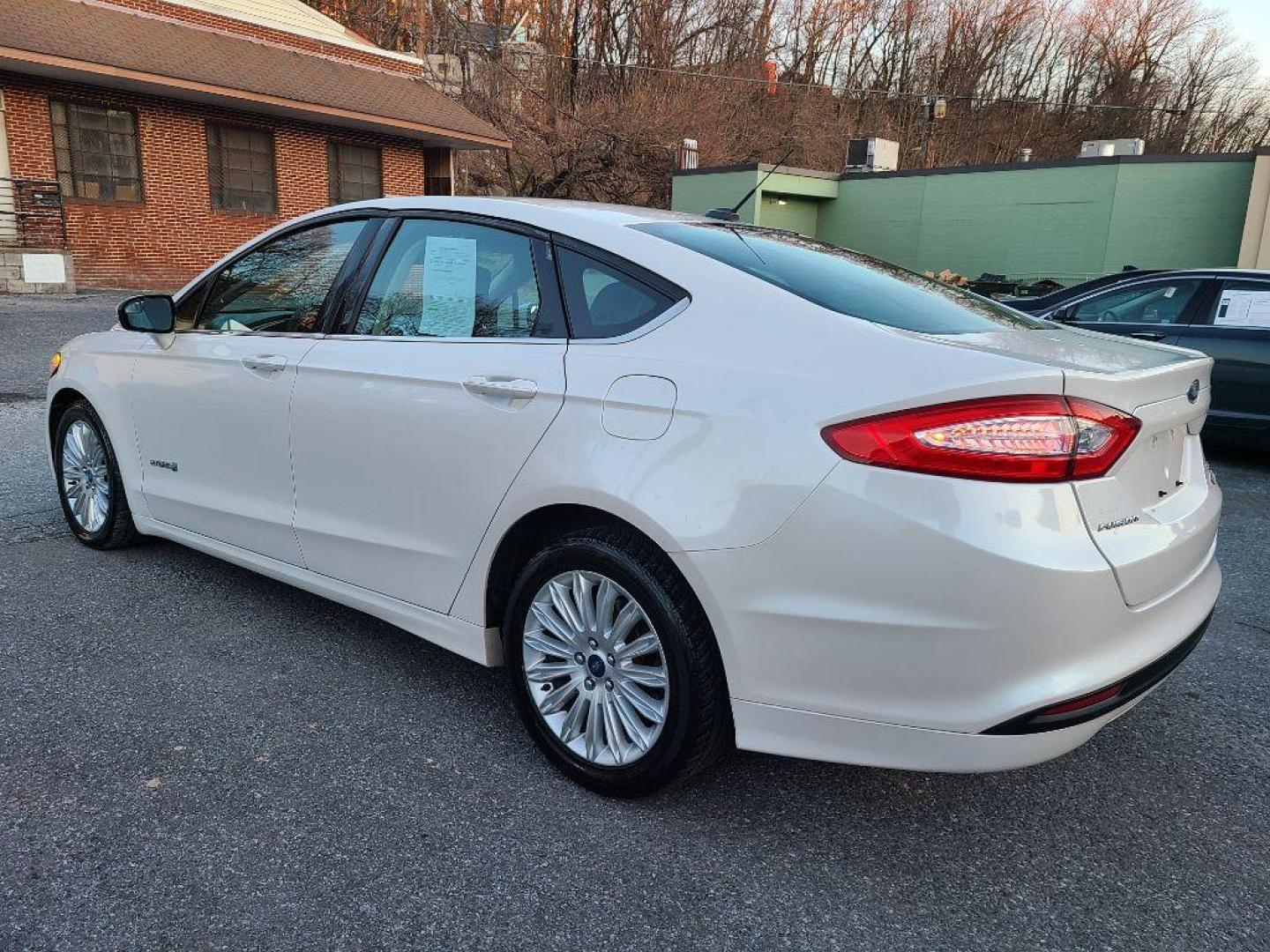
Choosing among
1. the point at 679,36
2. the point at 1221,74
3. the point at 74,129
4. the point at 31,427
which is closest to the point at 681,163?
the point at 679,36

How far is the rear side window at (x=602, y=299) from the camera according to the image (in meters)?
2.53

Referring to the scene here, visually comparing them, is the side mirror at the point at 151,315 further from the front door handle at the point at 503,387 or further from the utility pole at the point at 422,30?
the utility pole at the point at 422,30

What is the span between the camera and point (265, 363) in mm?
3375

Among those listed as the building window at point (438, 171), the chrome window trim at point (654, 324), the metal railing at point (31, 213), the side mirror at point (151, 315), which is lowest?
the side mirror at point (151, 315)

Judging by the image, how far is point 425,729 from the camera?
294 cm

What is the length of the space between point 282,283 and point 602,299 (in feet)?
5.26

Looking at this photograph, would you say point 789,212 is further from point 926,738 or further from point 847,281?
point 926,738

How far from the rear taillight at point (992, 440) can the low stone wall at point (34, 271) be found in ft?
57.3

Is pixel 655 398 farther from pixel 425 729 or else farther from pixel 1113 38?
pixel 1113 38

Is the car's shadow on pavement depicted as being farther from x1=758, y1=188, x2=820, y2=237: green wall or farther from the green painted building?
x1=758, y1=188, x2=820, y2=237: green wall

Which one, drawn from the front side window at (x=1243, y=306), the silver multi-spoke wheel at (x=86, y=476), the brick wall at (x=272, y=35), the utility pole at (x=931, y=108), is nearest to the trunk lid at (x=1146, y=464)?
the silver multi-spoke wheel at (x=86, y=476)

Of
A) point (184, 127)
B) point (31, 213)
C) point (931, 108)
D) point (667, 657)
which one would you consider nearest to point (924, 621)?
point (667, 657)

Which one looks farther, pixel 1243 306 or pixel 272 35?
pixel 272 35

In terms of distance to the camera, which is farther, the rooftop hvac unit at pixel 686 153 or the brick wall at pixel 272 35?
the rooftop hvac unit at pixel 686 153
